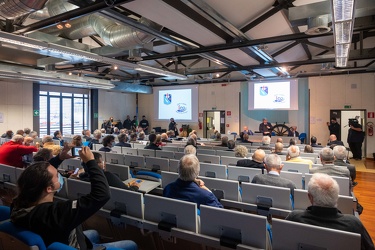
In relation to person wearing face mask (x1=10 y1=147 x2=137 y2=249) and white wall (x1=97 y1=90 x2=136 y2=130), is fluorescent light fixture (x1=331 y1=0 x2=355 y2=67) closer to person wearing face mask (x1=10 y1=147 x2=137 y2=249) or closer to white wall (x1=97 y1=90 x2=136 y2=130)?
person wearing face mask (x1=10 y1=147 x2=137 y2=249)

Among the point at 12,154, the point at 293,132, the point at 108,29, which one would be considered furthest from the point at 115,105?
the point at 12,154

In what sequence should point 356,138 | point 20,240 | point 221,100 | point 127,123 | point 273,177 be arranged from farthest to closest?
point 127,123, point 221,100, point 356,138, point 273,177, point 20,240

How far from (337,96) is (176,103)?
7530 mm

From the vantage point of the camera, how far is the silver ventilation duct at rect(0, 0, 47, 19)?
262cm

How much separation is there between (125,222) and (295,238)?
141 cm

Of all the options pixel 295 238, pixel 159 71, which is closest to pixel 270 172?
pixel 295 238

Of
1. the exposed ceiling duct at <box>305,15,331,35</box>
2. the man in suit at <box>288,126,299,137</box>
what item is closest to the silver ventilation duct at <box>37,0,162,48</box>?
the exposed ceiling duct at <box>305,15,331,35</box>

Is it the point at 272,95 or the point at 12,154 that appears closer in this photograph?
the point at 12,154

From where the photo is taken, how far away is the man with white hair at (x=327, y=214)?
5.35 feet

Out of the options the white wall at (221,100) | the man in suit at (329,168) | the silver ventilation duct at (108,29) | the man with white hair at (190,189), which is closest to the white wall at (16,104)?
the silver ventilation duct at (108,29)

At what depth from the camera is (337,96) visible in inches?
410

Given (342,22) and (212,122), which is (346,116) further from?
(342,22)

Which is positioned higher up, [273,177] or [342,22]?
[342,22]

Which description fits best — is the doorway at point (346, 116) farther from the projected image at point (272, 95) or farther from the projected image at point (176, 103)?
the projected image at point (176, 103)
